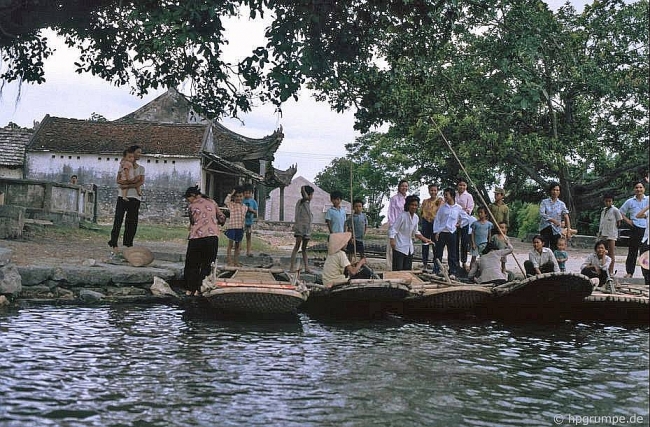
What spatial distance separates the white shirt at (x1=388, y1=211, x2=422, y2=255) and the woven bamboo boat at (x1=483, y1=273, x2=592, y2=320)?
5.38 feet

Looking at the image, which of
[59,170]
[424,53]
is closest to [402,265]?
[424,53]

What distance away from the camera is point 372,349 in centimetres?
Answer: 704

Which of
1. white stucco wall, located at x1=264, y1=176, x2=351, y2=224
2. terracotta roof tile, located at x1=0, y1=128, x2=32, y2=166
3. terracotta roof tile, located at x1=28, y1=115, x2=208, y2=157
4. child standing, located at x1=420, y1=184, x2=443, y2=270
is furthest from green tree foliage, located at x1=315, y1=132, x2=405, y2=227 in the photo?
child standing, located at x1=420, y1=184, x2=443, y2=270

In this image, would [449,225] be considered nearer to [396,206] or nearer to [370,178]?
[396,206]

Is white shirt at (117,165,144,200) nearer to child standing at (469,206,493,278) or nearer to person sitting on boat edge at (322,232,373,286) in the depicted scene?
person sitting on boat edge at (322,232,373,286)

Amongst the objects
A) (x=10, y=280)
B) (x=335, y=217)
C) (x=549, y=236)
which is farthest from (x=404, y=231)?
(x=10, y=280)

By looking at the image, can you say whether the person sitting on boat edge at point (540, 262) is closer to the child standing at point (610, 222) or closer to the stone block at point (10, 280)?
the child standing at point (610, 222)

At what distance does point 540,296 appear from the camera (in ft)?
29.3

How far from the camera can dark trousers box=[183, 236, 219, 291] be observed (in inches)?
373

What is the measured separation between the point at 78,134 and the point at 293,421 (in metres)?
27.3

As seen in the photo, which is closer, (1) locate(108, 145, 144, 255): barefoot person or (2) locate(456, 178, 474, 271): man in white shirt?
(1) locate(108, 145, 144, 255): barefoot person

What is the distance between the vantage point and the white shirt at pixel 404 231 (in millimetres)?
10289

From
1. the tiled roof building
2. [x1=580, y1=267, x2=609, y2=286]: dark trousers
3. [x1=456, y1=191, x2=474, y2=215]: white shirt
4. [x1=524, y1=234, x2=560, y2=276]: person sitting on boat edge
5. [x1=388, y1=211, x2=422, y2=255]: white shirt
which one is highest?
the tiled roof building

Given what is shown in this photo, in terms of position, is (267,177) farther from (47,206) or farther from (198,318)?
(198,318)
